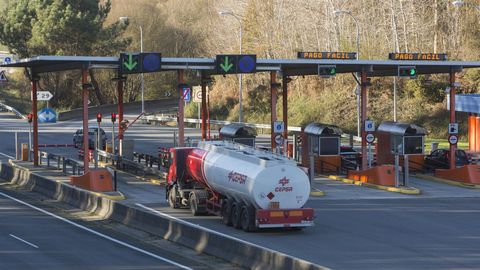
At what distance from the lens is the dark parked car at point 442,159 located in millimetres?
44625

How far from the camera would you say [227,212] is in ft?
90.5

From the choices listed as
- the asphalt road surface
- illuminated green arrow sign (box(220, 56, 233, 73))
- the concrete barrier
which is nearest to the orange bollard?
the asphalt road surface

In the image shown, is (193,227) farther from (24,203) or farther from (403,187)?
(403,187)

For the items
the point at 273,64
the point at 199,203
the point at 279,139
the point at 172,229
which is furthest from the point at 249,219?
the point at 273,64

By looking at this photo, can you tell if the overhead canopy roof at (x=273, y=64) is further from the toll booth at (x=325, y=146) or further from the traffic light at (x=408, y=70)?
the toll booth at (x=325, y=146)

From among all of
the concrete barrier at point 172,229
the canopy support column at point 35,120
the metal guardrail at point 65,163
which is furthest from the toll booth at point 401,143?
the canopy support column at point 35,120

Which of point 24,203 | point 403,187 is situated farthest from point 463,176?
point 24,203

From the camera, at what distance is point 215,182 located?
28031 mm

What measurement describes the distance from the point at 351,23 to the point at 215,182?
54.2 meters

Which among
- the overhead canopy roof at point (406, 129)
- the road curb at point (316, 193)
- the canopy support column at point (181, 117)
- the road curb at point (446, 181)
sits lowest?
the road curb at point (446, 181)

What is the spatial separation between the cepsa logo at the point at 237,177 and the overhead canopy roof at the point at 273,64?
11311 mm

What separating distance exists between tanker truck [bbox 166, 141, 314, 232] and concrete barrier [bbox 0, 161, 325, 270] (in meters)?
1.92

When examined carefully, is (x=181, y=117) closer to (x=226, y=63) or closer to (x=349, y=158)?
(x=226, y=63)

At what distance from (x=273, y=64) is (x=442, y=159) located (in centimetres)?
1078
